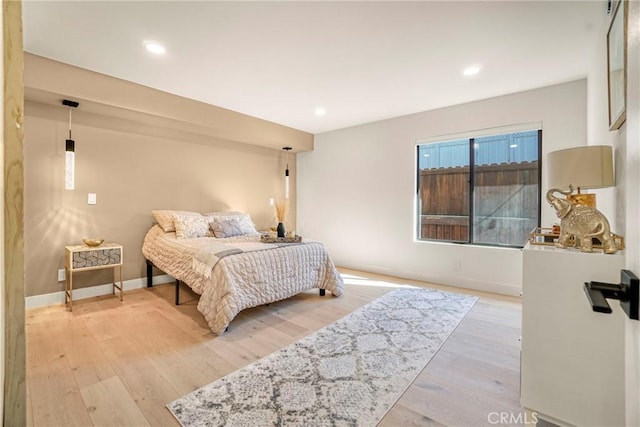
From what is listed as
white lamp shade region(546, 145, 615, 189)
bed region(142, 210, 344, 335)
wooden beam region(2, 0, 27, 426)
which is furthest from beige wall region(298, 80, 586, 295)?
wooden beam region(2, 0, 27, 426)

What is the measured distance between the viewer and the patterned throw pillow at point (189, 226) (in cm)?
356

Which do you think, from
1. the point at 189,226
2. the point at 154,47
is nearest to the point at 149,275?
the point at 189,226

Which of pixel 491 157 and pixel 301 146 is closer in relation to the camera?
pixel 491 157

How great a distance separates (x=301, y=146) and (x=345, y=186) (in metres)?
1.13

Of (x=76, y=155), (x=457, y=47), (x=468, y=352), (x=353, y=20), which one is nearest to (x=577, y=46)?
(x=457, y=47)

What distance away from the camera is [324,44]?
2418 millimetres

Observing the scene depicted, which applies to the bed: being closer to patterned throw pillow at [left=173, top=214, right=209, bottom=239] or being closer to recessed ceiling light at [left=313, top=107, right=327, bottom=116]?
patterned throw pillow at [left=173, top=214, right=209, bottom=239]

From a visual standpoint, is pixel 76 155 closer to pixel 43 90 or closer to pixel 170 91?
pixel 43 90

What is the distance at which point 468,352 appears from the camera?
2213mm

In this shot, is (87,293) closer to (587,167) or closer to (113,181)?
(113,181)

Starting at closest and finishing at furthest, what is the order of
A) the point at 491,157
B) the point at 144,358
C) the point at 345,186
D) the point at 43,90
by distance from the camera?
the point at 144,358, the point at 43,90, the point at 491,157, the point at 345,186

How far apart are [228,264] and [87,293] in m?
2.13

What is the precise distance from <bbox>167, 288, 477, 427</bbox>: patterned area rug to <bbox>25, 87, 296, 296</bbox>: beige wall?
8.95 ft

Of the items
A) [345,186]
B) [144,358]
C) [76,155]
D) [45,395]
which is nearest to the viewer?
[45,395]
